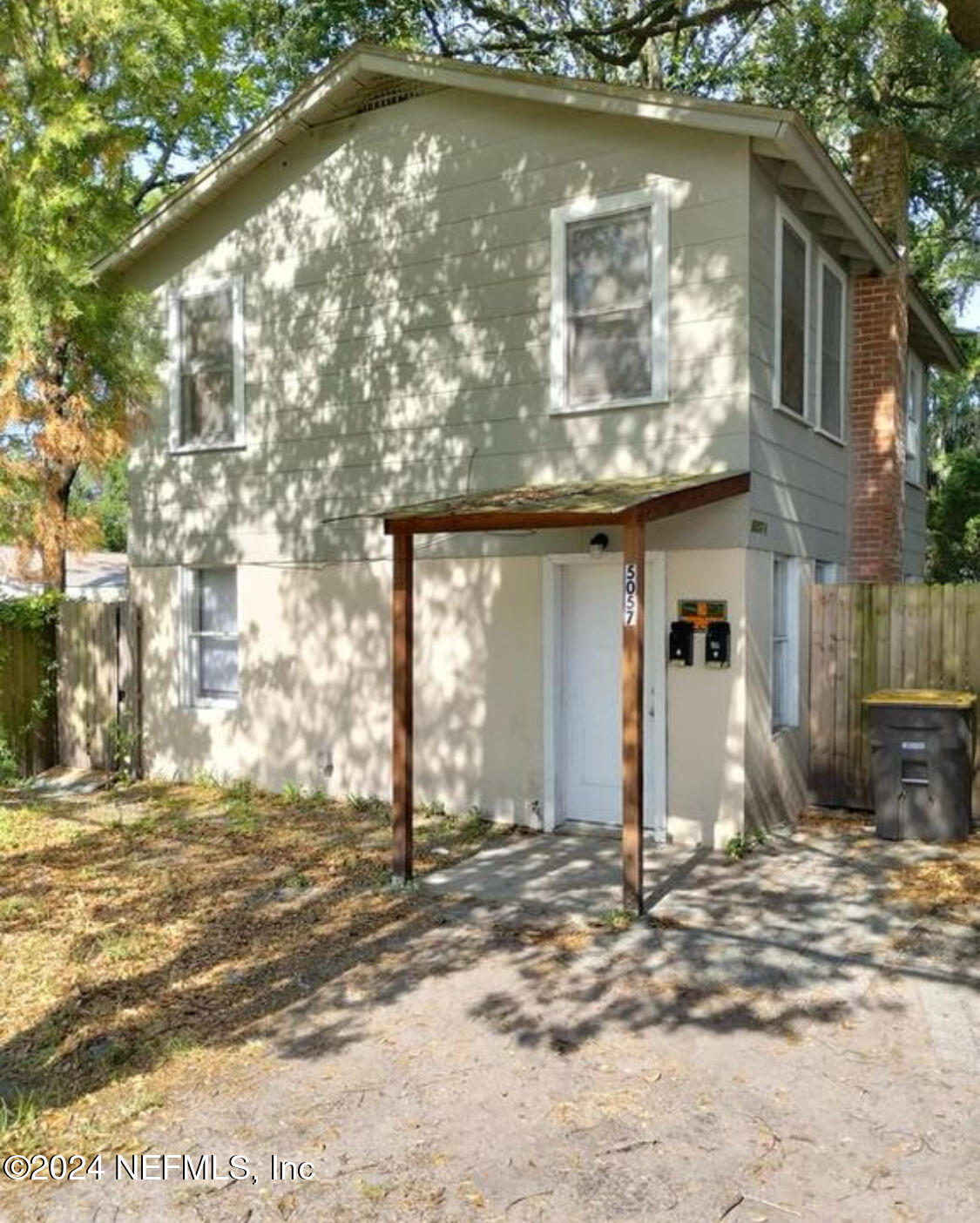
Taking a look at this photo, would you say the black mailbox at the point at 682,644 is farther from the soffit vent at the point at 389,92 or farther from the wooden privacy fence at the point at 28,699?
the wooden privacy fence at the point at 28,699

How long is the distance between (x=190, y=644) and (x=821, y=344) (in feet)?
23.0

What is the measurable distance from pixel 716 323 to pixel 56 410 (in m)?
5.90

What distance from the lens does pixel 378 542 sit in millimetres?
9508

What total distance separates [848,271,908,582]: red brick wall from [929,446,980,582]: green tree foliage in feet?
28.3

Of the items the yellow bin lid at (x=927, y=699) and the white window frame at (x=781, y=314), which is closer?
the yellow bin lid at (x=927, y=699)

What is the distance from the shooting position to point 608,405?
8242mm

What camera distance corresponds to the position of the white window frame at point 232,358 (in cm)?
1035

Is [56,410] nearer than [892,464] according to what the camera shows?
Yes

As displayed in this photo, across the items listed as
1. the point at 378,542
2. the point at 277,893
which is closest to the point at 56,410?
the point at 378,542

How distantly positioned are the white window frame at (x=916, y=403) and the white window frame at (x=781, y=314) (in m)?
3.53

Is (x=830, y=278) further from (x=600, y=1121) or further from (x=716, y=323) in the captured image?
(x=600, y=1121)

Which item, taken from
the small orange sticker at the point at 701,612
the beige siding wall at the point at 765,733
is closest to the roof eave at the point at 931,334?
the beige siding wall at the point at 765,733

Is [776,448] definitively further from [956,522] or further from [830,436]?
[956,522]

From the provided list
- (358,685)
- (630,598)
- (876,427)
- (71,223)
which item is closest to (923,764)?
(630,598)
